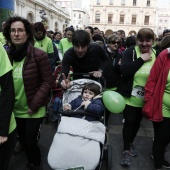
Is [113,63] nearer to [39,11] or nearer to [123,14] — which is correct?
[39,11]

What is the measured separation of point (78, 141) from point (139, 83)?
1.30 meters

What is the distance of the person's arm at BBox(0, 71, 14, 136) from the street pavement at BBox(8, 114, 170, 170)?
4.80 feet

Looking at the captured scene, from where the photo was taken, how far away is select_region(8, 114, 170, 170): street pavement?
3227 millimetres

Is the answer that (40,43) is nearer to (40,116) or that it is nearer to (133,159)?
(40,116)

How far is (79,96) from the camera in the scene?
2977mm

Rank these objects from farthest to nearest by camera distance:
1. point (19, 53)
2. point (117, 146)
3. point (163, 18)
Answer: point (163, 18) → point (117, 146) → point (19, 53)

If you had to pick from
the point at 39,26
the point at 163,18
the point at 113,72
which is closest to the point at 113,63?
the point at 113,72

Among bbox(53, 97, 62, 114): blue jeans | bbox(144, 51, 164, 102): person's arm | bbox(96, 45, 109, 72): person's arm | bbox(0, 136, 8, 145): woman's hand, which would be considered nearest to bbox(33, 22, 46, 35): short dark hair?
bbox(53, 97, 62, 114): blue jeans

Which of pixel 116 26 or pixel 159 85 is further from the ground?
pixel 116 26

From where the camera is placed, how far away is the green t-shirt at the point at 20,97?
98.2 inches

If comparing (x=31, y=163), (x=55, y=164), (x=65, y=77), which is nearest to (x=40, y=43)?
(x=65, y=77)

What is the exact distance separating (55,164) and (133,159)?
5.64ft

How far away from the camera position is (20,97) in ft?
8.45

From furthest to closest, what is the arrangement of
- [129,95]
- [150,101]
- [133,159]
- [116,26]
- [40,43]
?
[116,26]
[40,43]
[133,159]
[129,95]
[150,101]
